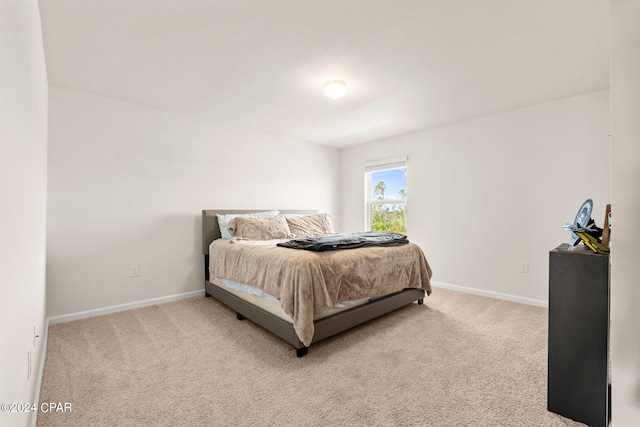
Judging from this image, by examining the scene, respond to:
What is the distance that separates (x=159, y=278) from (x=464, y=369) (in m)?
3.14

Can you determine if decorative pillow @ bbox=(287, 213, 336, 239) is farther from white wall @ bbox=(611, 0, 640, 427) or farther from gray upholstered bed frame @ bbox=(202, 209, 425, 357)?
white wall @ bbox=(611, 0, 640, 427)

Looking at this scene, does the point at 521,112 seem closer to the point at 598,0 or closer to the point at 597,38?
the point at 597,38

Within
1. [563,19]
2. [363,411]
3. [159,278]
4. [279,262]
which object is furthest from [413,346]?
[159,278]

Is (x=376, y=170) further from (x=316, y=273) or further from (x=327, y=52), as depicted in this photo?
(x=316, y=273)

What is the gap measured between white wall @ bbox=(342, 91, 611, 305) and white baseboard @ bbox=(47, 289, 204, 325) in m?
3.21

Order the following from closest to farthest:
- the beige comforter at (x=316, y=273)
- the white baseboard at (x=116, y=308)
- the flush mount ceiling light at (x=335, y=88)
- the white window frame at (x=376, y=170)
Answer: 1. the beige comforter at (x=316, y=273)
2. the flush mount ceiling light at (x=335, y=88)
3. the white baseboard at (x=116, y=308)
4. the white window frame at (x=376, y=170)

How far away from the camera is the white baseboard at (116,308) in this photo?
2.65m

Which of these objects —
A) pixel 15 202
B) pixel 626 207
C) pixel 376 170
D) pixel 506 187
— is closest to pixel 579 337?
pixel 626 207

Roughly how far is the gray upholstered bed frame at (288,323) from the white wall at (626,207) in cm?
154

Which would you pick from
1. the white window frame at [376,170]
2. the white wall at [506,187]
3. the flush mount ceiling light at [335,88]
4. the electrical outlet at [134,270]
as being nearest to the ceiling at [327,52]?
the flush mount ceiling light at [335,88]

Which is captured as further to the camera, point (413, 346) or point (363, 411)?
point (413, 346)

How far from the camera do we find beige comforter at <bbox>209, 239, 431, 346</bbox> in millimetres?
2039

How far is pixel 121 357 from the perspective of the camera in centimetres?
203

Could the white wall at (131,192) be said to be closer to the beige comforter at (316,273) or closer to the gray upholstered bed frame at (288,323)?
the gray upholstered bed frame at (288,323)
